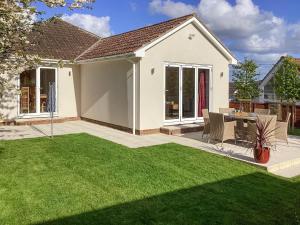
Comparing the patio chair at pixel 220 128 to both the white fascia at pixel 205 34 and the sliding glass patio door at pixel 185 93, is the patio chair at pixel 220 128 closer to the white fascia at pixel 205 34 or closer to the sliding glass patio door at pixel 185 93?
the sliding glass patio door at pixel 185 93

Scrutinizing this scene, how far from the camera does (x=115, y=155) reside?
1025cm

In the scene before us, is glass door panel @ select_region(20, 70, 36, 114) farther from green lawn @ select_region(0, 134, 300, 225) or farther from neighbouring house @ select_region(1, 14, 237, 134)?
green lawn @ select_region(0, 134, 300, 225)

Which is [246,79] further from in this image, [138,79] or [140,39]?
[138,79]

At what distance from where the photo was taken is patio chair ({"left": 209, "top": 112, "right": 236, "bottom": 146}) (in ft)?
38.1

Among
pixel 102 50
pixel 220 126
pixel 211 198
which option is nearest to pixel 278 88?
pixel 220 126

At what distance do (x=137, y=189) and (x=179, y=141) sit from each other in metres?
5.67

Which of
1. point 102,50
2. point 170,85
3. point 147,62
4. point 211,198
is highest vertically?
point 102,50

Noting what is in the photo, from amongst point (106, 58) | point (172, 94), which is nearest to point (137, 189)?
point (172, 94)

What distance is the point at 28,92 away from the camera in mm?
17578

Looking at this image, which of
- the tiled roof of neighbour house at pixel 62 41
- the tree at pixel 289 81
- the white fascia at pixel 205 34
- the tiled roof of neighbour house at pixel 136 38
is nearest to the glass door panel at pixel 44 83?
the tiled roof of neighbour house at pixel 62 41

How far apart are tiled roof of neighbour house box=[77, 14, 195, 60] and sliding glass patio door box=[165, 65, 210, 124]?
1.65 metres

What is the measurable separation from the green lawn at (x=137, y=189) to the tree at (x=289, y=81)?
34.5 ft

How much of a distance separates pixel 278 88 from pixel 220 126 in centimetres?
922

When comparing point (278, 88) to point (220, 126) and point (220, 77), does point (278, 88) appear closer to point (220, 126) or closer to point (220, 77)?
point (220, 77)
